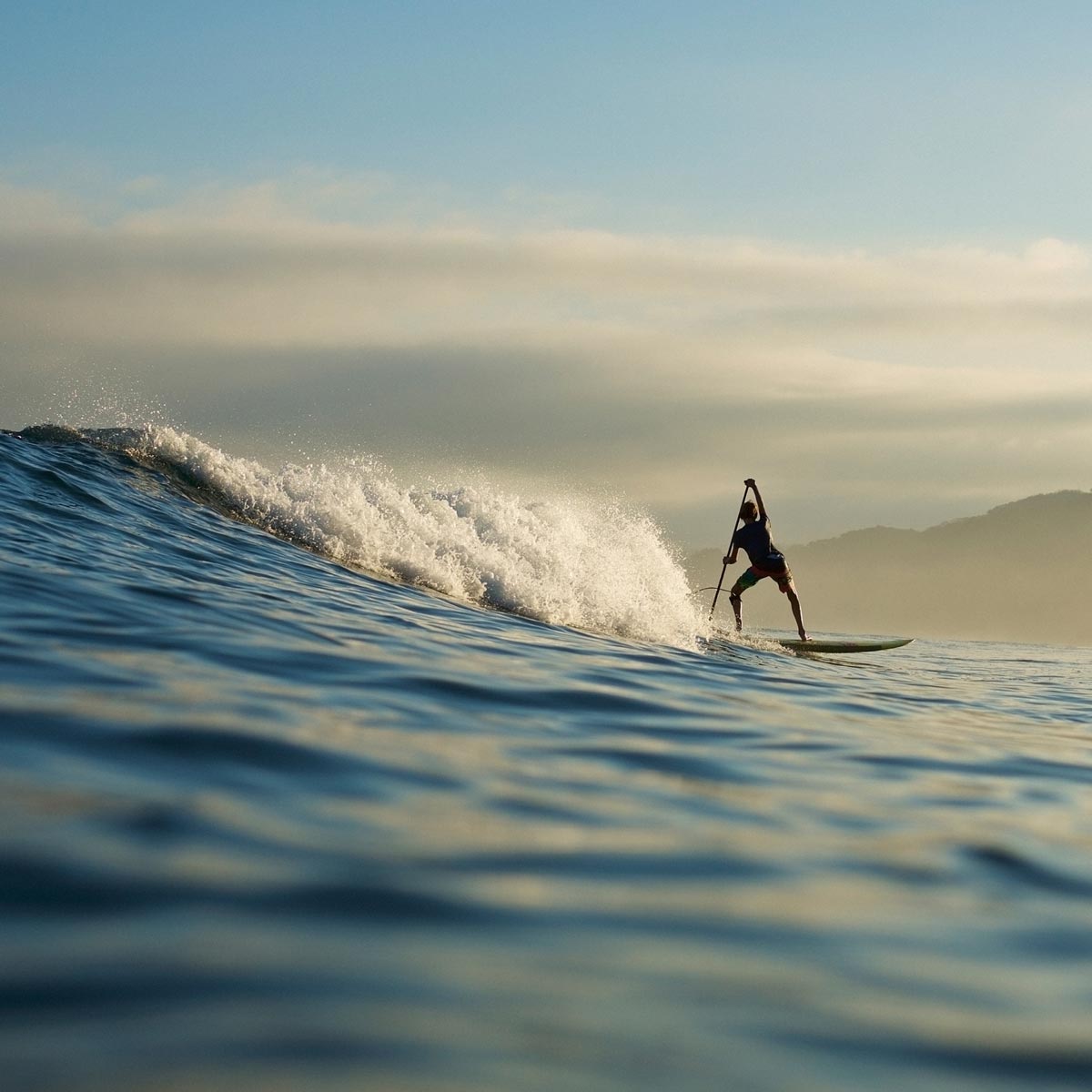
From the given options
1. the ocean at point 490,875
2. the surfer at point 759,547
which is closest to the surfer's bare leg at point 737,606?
the surfer at point 759,547

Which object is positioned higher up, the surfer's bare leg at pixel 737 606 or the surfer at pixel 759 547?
the surfer at pixel 759 547

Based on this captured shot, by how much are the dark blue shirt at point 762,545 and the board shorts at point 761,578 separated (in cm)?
8

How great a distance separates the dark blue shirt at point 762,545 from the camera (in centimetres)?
1781

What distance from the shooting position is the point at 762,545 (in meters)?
17.8

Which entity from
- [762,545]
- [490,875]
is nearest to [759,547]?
[762,545]

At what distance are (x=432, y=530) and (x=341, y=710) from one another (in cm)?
987

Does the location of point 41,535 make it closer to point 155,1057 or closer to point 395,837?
point 395,837

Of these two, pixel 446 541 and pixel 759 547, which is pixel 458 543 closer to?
pixel 446 541

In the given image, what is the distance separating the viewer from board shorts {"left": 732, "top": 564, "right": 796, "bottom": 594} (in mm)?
17859

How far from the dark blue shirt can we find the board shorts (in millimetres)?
77

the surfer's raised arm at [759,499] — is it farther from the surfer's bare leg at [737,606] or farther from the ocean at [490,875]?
the ocean at [490,875]

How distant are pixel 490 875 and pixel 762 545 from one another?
15554mm

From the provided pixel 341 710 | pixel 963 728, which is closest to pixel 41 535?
pixel 341 710

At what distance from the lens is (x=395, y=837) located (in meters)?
2.97
